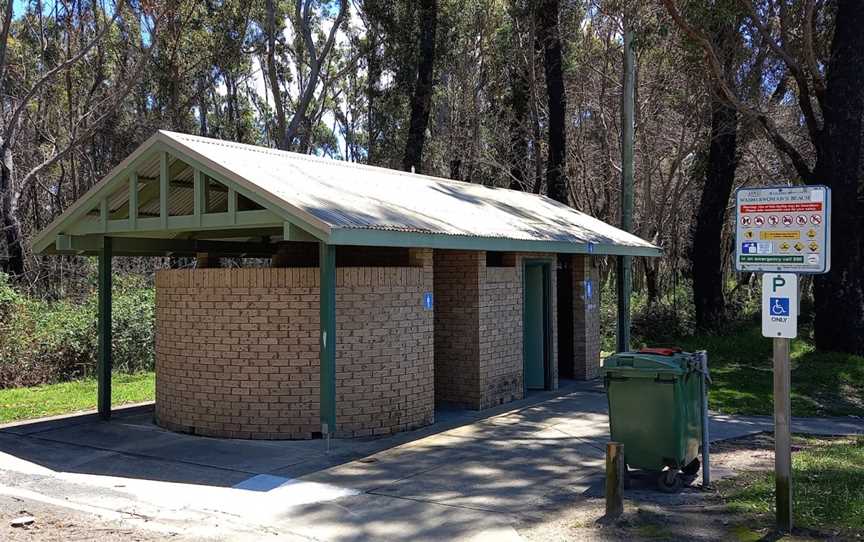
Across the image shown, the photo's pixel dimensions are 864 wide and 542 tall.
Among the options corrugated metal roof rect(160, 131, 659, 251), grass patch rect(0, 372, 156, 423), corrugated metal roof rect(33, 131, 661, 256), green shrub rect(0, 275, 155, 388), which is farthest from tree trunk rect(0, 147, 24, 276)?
corrugated metal roof rect(160, 131, 659, 251)

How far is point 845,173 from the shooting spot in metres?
15.9

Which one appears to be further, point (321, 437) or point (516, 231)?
point (516, 231)

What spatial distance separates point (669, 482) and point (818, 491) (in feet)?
4.19

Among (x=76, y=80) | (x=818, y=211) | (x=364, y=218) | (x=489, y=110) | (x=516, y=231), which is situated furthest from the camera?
(x=489, y=110)

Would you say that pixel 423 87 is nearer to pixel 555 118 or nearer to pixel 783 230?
pixel 555 118

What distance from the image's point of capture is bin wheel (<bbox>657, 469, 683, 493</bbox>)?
7262 mm

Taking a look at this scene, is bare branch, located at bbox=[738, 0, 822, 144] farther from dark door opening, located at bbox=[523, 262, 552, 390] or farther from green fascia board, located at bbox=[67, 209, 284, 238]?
green fascia board, located at bbox=[67, 209, 284, 238]

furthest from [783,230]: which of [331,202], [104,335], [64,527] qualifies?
[104,335]

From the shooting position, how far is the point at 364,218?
8492 millimetres

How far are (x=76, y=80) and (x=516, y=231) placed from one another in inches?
981

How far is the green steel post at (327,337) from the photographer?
27.6ft

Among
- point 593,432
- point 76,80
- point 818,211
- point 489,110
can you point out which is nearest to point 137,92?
point 76,80

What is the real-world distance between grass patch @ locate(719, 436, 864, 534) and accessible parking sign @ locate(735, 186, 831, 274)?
1987mm

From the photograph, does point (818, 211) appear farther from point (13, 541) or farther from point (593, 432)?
point (13, 541)
